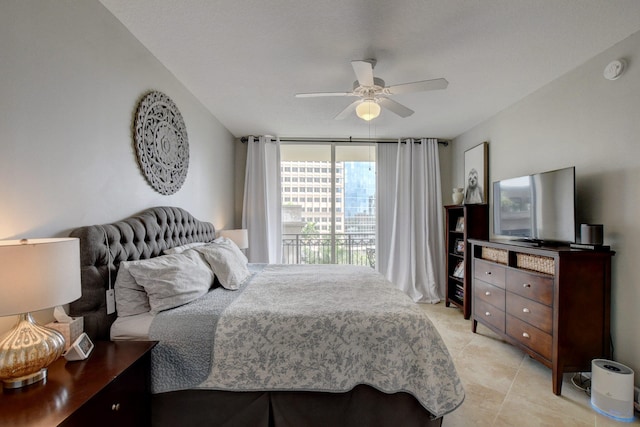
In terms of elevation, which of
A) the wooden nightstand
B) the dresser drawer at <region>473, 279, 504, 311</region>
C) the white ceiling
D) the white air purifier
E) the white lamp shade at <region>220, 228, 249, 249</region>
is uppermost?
the white ceiling

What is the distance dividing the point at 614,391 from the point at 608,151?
1639 millimetres

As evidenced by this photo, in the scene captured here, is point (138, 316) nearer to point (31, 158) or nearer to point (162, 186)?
point (31, 158)

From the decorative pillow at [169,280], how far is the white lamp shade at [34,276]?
1.91ft

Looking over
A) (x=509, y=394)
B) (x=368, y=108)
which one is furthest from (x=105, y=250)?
(x=509, y=394)

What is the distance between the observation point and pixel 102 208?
172 cm

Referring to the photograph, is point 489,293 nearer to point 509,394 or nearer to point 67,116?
→ point 509,394

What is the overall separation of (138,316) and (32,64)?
1.32 meters

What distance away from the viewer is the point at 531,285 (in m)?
2.29

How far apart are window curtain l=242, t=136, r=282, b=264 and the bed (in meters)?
2.71

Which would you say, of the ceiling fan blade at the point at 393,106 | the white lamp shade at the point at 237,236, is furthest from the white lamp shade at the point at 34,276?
the white lamp shade at the point at 237,236

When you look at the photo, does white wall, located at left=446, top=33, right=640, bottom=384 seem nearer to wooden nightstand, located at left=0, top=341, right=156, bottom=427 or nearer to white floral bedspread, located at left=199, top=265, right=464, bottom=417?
white floral bedspread, located at left=199, top=265, right=464, bottom=417

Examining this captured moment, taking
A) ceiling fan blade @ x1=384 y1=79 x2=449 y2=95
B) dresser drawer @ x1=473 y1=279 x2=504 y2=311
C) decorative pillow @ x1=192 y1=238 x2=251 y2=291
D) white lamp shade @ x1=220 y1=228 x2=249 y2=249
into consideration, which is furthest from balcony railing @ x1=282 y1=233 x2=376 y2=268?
ceiling fan blade @ x1=384 y1=79 x2=449 y2=95

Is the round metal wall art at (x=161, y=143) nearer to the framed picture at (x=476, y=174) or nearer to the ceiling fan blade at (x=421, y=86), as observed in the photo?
the ceiling fan blade at (x=421, y=86)

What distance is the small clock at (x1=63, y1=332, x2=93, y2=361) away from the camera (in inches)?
48.6
